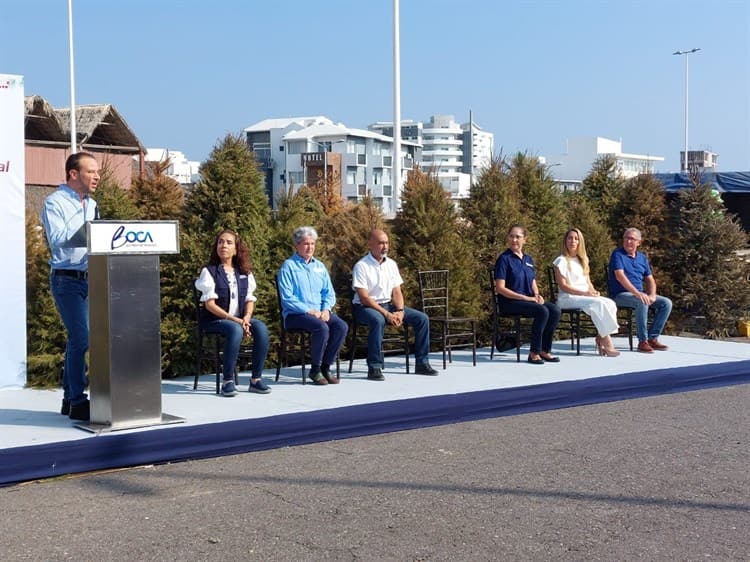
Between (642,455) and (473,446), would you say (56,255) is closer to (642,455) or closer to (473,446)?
(473,446)

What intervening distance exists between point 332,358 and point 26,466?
3345 mm

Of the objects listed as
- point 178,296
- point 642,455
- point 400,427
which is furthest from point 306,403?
point 642,455

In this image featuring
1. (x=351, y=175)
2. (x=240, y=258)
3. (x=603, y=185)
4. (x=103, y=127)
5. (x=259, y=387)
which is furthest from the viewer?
(x=351, y=175)

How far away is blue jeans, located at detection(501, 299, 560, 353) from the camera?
31.3 ft

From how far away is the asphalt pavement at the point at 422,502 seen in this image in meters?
4.14

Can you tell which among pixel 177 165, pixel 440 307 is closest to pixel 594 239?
pixel 440 307

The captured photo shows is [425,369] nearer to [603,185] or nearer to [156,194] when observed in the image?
[156,194]

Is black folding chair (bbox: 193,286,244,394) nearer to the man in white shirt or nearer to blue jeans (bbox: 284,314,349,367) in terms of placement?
blue jeans (bbox: 284,314,349,367)

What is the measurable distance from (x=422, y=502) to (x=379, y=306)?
395 cm

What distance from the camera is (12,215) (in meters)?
7.52

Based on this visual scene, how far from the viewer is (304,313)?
8.16 metres

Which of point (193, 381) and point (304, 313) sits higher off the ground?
point (304, 313)

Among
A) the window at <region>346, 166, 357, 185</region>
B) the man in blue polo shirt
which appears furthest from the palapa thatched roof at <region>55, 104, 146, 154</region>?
the window at <region>346, 166, 357, 185</region>

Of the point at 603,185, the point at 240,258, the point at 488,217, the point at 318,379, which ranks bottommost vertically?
the point at 318,379
